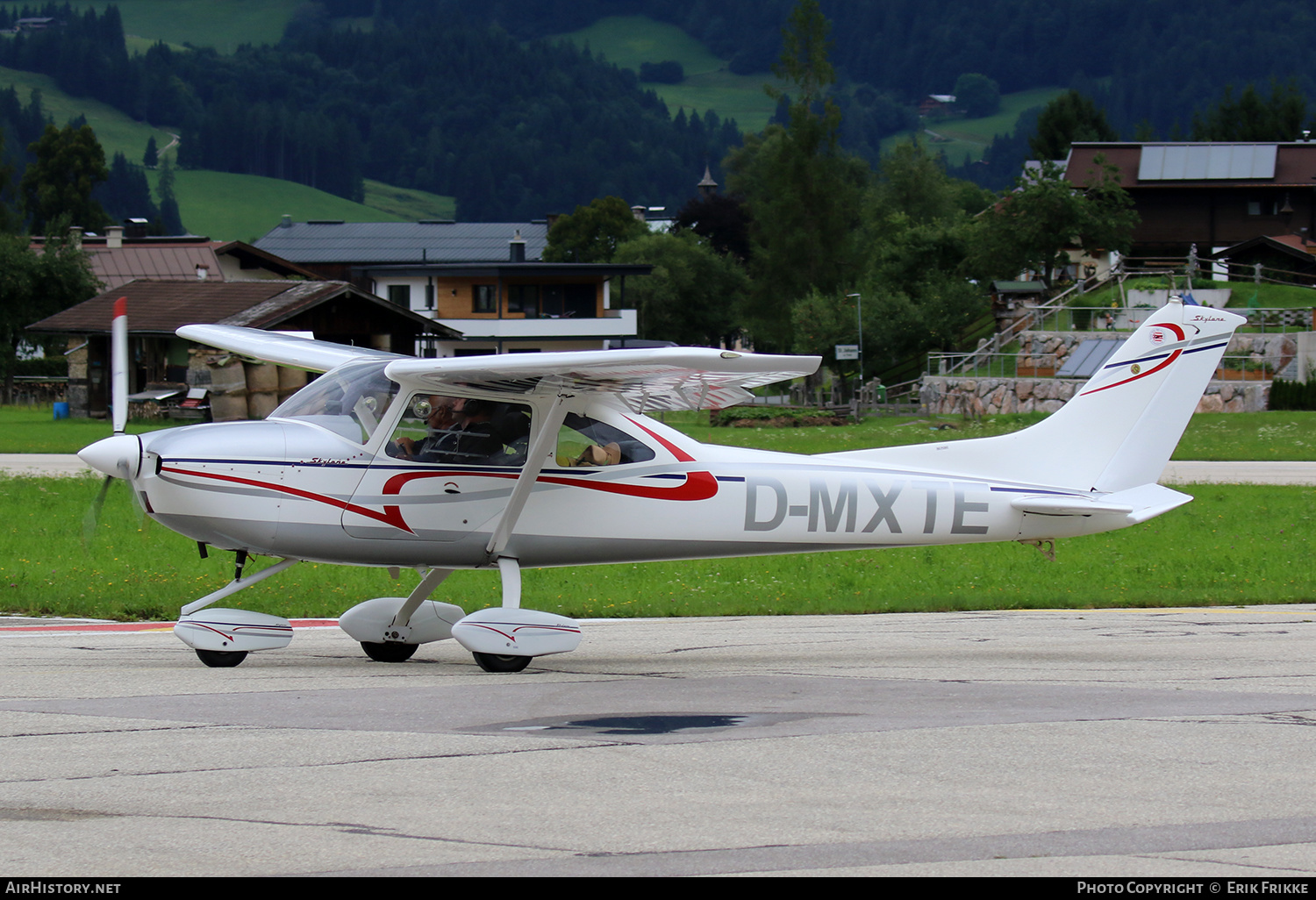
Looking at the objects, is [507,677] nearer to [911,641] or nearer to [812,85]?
[911,641]

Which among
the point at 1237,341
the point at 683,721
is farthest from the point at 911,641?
the point at 1237,341

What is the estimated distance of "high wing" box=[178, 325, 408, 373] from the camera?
10.8m

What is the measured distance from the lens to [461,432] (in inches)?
361

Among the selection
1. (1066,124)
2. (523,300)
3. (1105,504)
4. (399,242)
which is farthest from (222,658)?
(1066,124)

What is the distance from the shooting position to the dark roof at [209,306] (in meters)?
42.0

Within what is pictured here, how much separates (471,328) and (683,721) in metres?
65.8

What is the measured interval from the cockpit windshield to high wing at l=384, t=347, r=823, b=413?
25cm

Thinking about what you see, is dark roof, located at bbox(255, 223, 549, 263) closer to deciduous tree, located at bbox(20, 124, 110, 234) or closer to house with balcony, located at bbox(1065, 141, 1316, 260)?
deciduous tree, located at bbox(20, 124, 110, 234)

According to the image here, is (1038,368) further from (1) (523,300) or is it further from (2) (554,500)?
(2) (554,500)

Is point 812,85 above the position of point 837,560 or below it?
above

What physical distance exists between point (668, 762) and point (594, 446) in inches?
146

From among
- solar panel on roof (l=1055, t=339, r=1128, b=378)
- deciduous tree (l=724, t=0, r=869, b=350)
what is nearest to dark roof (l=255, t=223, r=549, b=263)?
deciduous tree (l=724, t=0, r=869, b=350)

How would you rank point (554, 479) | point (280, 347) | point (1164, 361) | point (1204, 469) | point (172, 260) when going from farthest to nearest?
point (172, 260), point (1204, 469), point (280, 347), point (1164, 361), point (554, 479)

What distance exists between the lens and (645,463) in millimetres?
9555
